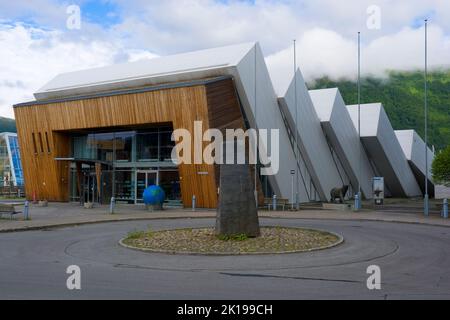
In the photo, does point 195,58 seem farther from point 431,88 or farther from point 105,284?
point 431,88

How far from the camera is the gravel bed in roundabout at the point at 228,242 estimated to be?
43.5ft

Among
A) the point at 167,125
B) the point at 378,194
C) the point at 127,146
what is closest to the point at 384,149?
the point at 378,194

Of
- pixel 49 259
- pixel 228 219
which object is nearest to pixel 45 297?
pixel 49 259

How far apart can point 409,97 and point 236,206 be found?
110 metres

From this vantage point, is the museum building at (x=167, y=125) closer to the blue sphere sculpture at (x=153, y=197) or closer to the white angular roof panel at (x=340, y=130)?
the white angular roof panel at (x=340, y=130)

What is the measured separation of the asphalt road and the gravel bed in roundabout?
0.48m

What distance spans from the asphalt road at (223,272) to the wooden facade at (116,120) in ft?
44.6

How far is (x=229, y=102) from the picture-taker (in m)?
30.4

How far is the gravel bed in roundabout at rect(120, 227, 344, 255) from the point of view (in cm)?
1327

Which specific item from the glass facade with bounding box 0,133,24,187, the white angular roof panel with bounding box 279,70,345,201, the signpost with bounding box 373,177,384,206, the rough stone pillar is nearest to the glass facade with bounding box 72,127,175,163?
the white angular roof panel with bounding box 279,70,345,201

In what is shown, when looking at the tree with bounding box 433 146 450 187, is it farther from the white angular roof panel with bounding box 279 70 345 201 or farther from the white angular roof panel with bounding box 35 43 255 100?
the white angular roof panel with bounding box 35 43 255 100

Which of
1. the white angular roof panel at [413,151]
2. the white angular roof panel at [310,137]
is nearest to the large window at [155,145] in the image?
the white angular roof panel at [310,137]

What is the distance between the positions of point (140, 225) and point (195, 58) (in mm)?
16167

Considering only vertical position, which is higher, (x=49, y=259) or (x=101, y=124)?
(x=101, y=124)
